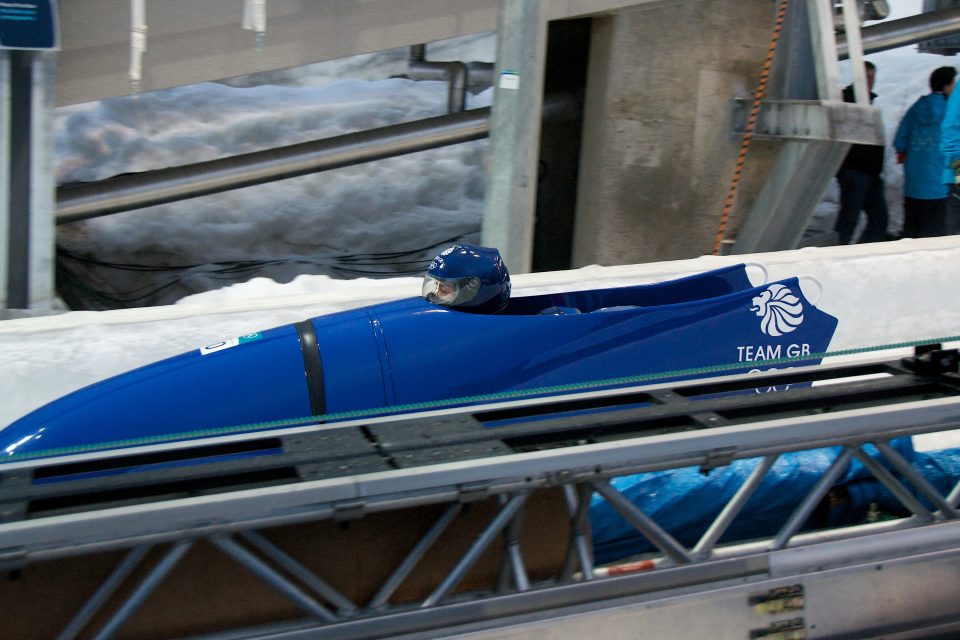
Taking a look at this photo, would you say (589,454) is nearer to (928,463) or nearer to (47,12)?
(928,463)

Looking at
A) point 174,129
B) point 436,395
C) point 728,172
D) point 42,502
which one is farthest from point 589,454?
point 174,129

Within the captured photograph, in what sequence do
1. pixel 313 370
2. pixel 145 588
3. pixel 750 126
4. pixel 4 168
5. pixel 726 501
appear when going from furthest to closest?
pixel 750 126 → pixel 4 168 → pixel 726 501 → pixel 313 370 → pixel 145 588

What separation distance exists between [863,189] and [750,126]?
0.82m

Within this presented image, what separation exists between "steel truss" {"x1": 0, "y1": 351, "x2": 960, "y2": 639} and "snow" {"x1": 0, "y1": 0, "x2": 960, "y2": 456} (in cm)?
148

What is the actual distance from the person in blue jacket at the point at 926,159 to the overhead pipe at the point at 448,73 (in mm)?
3428

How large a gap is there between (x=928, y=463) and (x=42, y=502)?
2335mm

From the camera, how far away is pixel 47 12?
427 cm

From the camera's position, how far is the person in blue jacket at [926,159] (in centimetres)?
584

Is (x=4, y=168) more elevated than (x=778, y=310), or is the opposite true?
(x=4, y=168)

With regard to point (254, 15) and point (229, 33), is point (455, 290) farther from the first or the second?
point (229, 33)

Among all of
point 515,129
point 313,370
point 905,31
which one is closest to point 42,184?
point 515,129

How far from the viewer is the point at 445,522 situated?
2.10m

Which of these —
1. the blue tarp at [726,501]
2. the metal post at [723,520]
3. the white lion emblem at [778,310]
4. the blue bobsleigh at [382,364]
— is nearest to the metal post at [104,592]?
the blue bobsleigh at [382,364]

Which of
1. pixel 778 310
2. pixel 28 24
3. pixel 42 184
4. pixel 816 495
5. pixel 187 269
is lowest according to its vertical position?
pixel 187 269
